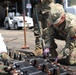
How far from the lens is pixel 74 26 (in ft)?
20.7

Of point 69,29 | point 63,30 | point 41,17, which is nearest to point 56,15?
point 69,29

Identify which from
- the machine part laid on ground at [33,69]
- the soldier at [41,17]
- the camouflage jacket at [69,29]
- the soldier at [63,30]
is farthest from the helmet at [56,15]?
the machine part laid on ground at [33,69]

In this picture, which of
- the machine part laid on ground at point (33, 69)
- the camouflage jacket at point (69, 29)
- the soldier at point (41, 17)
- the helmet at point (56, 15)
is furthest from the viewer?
the soldier at point (41, 17)

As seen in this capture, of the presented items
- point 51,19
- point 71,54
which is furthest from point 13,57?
point 71,54

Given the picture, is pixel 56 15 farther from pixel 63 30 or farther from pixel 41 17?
pixel 41 17

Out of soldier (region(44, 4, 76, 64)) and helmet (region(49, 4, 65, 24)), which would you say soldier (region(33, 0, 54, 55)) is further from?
helmet (region(49, 4, 65, 24))

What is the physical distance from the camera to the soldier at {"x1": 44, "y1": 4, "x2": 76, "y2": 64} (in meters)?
6.07

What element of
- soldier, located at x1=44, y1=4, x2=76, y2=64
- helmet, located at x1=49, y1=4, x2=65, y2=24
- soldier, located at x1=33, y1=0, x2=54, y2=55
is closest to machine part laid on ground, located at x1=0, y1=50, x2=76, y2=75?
soldier, located at x1=44, y1=4, x2=76, y2=64

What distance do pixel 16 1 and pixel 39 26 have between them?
24025 millimetres

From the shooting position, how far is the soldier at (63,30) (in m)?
6.07

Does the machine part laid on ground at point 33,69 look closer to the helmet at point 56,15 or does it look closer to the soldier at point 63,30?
the soldier at point 63,30

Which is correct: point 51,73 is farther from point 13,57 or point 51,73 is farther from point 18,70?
point 13,57

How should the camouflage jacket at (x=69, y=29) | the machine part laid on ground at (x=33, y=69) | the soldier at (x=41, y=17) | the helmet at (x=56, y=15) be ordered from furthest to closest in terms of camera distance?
the soldier at (x=41, y=17) → the camouflage jacket at (x=69, y=29) → the helmet at (x=56, y=15) → the machine part laid on ground at (x=33, y=69)

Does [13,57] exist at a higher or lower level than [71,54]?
higher
